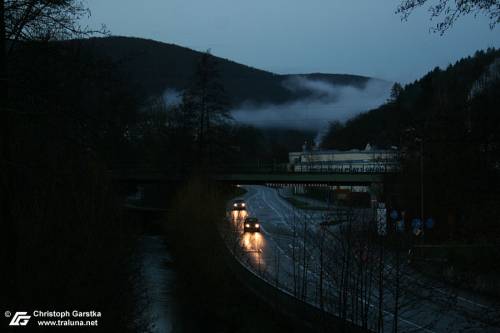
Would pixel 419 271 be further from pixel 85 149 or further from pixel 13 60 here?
pixel 13 60

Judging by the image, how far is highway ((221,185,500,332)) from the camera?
41.3 feet

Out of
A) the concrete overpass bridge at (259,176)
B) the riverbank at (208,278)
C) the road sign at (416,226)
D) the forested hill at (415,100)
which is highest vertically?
the forested hill at (415,100)

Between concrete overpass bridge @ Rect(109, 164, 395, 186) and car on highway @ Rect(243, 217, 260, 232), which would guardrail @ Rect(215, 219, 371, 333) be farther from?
car on highway @ Rect(243, 217, 260, 232)

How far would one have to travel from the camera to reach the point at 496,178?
9.23 metres

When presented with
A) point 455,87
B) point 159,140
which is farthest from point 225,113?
point 455,87

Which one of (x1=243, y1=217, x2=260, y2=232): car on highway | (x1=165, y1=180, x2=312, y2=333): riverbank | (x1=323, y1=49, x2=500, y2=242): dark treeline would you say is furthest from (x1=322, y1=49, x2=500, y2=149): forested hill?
(x1=165, y1=180, x2=312, y2=333): riverbank

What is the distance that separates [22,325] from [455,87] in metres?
107

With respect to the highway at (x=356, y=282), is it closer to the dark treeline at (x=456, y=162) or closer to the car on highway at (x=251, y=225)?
the dark treeline at (x=456, y=162)

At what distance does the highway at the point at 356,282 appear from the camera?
1258 cm

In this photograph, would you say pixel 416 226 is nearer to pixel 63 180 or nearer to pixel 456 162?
pixel 456 162

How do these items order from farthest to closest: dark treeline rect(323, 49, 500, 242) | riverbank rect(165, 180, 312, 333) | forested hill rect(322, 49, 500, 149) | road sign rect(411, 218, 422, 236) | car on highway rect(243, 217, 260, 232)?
forested hill rect(322, 49, 500, 149) < car on highway rect(243, 217, 260, 232) < riverbank rect(165, 180, 312, 333) < road sign rect(411, 218, 422, 236) < dark treeline rect(323, 49, 500, 242)

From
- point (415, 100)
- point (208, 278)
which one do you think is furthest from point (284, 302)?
point (415, 100)

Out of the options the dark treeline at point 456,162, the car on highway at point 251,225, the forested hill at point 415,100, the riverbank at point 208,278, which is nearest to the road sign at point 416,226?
the dark treeline at point 456,162

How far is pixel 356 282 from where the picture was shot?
14438mm
